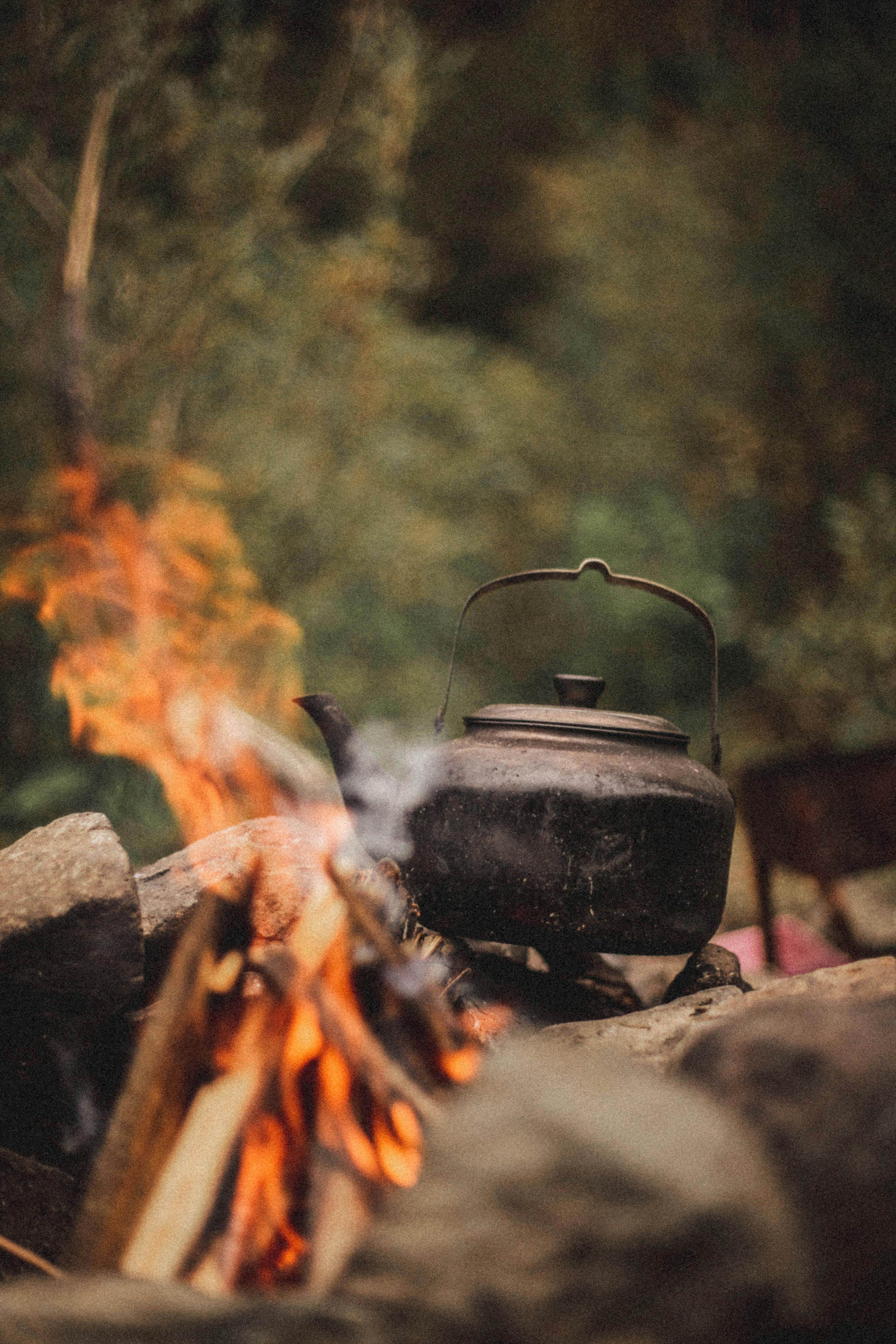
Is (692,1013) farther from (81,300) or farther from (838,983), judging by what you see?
(81,300)

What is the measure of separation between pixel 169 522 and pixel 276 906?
10.4ft

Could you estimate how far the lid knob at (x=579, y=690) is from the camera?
2.22m

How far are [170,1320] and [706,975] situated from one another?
1675mm

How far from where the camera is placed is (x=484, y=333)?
8891 millimetres

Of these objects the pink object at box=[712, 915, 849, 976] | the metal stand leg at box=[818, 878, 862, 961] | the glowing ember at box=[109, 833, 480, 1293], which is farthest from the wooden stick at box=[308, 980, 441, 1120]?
the metal stand leg at box=[818, 878, 862, 961]

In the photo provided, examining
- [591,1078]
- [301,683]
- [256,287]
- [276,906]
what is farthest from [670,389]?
[591,1078]

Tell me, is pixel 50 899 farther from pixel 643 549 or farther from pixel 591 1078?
pixel 643 549

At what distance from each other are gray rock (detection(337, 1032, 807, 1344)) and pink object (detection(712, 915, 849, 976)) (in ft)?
9.93

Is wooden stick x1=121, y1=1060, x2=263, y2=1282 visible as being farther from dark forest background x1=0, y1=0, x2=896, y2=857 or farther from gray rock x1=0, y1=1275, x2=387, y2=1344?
dark forest background x1=0, y1=0, x2=896, y2=857

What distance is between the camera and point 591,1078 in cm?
96

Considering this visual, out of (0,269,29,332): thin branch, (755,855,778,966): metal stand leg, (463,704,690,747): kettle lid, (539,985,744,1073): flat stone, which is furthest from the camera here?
(0,269,29,332): thin branch

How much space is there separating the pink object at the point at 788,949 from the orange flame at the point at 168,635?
2.28 metres

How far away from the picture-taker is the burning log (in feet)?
3.67

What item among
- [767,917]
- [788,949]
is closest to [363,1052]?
[767,917]
